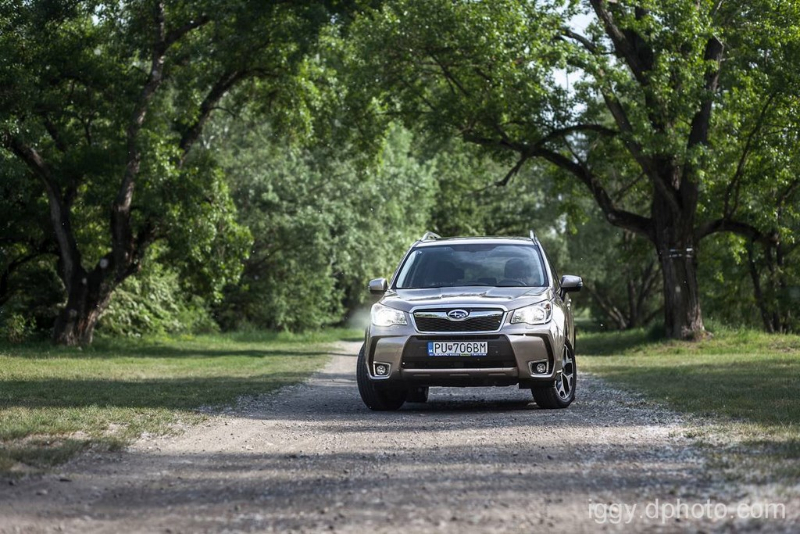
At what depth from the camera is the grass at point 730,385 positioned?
7.88 metres

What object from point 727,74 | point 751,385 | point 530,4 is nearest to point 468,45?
point 530,4

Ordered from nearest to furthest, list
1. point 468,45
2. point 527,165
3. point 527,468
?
point 527,468 < point 468,45 < point 527,165

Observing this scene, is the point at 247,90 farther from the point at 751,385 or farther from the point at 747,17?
the point at 751,385

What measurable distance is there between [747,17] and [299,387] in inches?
643

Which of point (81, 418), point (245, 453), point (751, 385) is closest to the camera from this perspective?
point (245, 453)

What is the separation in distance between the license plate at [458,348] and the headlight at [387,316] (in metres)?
0.45

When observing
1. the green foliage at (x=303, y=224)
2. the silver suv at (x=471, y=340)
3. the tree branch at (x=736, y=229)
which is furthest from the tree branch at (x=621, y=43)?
the silver suv at (x=471, y=340)

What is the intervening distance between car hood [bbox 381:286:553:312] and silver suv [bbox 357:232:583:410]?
0.01 metres

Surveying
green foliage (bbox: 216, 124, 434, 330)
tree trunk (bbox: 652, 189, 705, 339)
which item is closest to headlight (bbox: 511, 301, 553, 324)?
tree trunk (bbox: 652, 189, 705, 339)

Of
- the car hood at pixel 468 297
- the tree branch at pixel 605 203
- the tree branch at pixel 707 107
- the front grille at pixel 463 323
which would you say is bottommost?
the front grille at pixel 463 323

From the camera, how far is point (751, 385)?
596 inches

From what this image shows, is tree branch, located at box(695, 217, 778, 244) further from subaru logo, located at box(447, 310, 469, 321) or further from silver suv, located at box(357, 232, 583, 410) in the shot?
subaru logo, located at box(447, 310, 469, 321)

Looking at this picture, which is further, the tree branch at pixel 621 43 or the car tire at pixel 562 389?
the tree branch at pixel 621 43

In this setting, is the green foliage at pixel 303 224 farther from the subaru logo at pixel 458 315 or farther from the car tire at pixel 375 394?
the subaru logo at pixel 458 315
